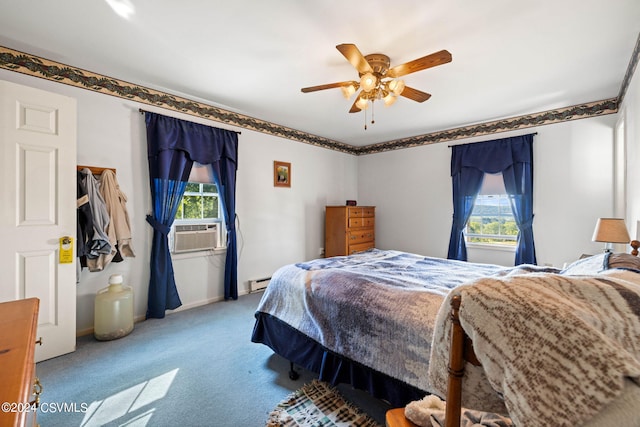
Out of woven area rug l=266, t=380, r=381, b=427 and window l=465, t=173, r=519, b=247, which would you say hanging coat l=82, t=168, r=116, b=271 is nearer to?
woven area rug l=266, t=380, r=381, b=427

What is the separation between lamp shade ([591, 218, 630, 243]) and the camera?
2264 millimetres

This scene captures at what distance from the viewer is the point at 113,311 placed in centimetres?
255

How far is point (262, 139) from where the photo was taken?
4.12 metres

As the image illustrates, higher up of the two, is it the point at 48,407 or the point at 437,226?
the point at 437,226

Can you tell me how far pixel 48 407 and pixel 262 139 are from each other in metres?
3.50

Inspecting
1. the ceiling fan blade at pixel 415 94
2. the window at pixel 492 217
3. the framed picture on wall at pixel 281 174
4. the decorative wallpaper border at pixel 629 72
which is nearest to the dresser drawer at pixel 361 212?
the framed picture on wall at pixel 281 174

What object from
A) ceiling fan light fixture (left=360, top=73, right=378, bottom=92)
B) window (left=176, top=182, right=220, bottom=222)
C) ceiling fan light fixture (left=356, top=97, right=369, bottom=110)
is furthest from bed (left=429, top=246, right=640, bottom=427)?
window (left=176, top=182, right=220, bottom=222)

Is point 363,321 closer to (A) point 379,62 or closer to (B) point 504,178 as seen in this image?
(A) point 379,62

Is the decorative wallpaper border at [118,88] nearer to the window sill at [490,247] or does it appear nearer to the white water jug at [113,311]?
the white water jug at [113,311]

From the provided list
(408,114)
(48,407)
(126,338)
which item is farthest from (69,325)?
(408,114)

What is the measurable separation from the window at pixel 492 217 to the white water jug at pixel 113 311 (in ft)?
15.2

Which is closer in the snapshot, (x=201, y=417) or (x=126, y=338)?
(x=201, y=417)

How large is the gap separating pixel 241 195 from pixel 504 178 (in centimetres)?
383

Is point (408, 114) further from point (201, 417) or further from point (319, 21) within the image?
point (201, 417)
